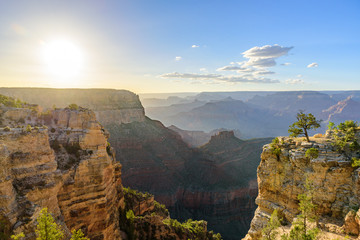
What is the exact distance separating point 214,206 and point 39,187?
2149 inches

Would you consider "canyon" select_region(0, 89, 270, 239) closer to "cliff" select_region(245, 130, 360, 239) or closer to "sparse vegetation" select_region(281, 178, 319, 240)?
"cliff" select_region(245, 130, 360, 239)

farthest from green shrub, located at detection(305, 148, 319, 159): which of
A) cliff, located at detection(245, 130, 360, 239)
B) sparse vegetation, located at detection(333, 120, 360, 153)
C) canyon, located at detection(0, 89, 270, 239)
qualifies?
canyon, located at detection(0, 89, 270, 239)

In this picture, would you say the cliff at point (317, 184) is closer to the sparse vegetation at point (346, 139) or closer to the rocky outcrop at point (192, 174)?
the sparse vegetation at point (346, 139)

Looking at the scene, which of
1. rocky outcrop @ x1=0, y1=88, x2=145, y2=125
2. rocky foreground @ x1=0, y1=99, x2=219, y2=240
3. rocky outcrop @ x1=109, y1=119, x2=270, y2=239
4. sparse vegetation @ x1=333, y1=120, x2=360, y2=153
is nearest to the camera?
rocky foreground @ x1=0, y1=99, x2=219, y2=240

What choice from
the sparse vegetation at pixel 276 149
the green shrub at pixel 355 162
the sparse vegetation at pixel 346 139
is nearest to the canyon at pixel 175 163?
the sparse vegetation at pixel 276 149

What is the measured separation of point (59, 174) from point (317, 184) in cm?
1909

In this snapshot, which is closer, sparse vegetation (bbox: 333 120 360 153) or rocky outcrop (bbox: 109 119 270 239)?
sparse vegetation (bbox: 333 120 360 153)

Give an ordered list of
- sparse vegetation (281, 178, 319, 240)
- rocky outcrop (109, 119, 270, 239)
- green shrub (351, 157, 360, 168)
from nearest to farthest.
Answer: sparse vegetation (281, 178, 319, 240) → green shrub (351, 157, 360, 168) → rocky outcrop (109, 119, 270, 239)

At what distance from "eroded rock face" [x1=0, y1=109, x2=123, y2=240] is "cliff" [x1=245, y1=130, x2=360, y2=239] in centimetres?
1445

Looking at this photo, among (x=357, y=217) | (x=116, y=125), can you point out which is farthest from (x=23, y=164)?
(x=116, y=125)

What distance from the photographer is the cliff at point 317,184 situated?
14.6 metres

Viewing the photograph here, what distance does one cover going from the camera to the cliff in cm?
1458

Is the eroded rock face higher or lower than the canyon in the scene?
higher

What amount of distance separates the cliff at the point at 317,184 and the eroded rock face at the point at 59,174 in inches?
569
